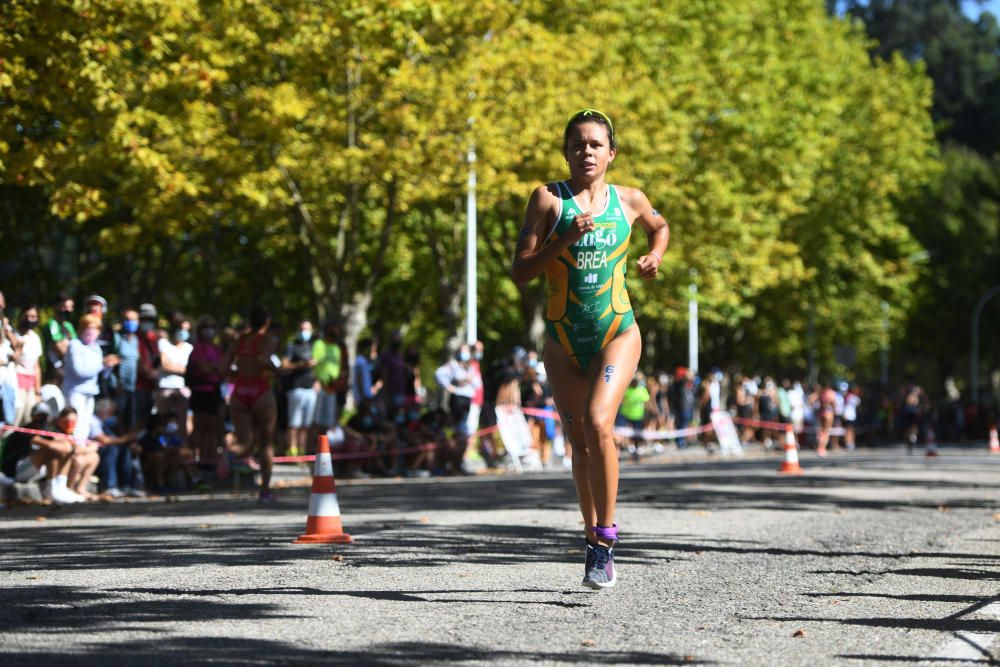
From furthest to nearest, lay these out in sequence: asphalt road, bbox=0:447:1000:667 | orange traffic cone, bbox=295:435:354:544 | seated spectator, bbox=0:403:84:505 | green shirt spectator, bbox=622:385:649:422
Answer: green shirt spectator, bbox=622:385:649:422, seated spectator, bbox=0:403:84:505, orange traffic cone, bbox=295:435:354:544, asphalt road, bbox=0:447:1000:667

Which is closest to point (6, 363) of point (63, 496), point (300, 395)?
point (63, 496)

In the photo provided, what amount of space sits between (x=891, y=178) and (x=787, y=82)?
19.8 feet

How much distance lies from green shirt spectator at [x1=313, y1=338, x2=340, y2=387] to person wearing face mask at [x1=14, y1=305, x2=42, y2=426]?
5.81 m

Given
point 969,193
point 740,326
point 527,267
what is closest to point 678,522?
point 527,267

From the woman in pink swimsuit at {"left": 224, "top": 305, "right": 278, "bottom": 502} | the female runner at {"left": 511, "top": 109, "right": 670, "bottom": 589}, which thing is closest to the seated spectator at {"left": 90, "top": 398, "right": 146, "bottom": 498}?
the woman in pink swimsuit at {"left": 224, "top": 305, "right": 278, "bottom": 502}

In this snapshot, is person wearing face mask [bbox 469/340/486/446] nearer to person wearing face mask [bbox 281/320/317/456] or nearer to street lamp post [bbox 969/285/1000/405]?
person wearing face mask [bbox 281/320/317/456]

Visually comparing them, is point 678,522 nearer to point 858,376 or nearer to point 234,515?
point 234,515

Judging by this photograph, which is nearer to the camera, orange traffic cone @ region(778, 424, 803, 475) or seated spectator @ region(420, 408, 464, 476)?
orange traffic cone @ region(778, 424, 803, 475)

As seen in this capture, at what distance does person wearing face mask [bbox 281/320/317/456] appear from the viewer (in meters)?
20.8

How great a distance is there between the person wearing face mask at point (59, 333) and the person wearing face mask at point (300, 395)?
156 inches

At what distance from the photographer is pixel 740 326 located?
56781mm

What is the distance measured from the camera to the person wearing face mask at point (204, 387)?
18.0 metres

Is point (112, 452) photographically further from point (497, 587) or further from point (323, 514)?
point (497, 587)

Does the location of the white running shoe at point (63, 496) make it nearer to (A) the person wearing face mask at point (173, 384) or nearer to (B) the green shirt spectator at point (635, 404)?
(A) the person wearing face mask at point (173, 384)
